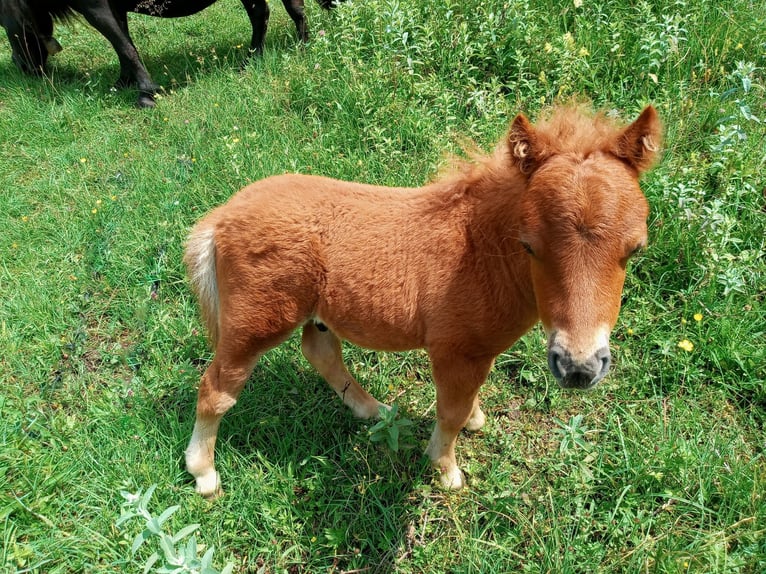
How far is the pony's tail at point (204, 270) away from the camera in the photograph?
2410mm

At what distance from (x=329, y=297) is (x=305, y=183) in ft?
1.90

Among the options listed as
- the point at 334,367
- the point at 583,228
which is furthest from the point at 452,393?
the point at 583,228

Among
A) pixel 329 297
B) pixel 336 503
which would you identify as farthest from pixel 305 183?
pixel 336 503

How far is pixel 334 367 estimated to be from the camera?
285 centimetres

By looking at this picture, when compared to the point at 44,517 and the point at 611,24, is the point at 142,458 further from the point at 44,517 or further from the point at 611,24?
the point at 611,24

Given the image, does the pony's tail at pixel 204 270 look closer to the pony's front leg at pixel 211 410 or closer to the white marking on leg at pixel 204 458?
the pony's front leg at pixel 211 410

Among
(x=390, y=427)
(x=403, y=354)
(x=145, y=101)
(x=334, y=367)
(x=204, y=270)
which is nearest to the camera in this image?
(x=390, y=427)

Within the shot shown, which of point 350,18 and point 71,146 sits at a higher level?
point 350,18

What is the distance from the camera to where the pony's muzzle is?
1542 mm

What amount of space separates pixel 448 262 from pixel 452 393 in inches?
23.1

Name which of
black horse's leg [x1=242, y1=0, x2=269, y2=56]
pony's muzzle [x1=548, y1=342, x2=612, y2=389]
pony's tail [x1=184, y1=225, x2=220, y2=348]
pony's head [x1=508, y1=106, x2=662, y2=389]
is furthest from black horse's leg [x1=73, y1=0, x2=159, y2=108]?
pony's muzzle [x1=548, y1=342, x2=612, y2=389]

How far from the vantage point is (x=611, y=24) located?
13.2 feet

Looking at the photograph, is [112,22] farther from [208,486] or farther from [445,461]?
[445,461]

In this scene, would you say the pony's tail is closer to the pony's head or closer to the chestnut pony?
the chestnut pony
